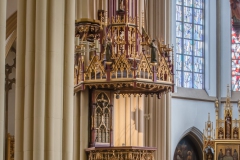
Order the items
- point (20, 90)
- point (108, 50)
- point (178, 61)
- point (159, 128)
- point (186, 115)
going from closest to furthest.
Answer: point (20, 90), point (108, 50), point (159, 128), point (186, 115), point (178, 61)

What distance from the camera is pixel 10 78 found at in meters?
21.0

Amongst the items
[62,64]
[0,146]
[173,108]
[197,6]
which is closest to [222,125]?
[173,108]

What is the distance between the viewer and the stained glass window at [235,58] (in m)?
26.4

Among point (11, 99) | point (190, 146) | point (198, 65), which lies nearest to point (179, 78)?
point (198, 65)

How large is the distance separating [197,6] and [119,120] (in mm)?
9411

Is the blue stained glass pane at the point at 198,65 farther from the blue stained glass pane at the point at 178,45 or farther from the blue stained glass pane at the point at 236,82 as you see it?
the blue stained glass pane at the point at 236,82

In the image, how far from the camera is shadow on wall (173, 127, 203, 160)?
24745 millimetres

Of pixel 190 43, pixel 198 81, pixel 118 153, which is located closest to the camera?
pixel 118 153

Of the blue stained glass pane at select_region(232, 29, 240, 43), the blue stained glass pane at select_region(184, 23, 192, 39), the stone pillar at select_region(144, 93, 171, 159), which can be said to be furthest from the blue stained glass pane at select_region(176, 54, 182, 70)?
the stone pillar at select_region(144, 93, 171, 159)

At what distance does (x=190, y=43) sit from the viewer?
85.9ft

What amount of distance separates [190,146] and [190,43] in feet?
12.2

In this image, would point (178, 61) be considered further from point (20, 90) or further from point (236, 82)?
point (20, 90)

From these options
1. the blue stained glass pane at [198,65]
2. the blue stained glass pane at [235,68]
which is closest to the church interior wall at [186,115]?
the blue stained glass pane at [198,65]

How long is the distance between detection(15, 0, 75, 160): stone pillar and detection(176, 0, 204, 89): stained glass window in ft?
43.7
